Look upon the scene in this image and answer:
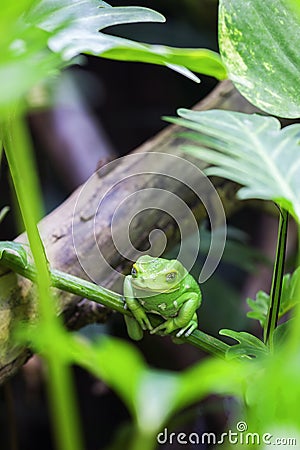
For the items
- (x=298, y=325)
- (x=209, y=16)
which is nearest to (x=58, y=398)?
(x=298, y=325)

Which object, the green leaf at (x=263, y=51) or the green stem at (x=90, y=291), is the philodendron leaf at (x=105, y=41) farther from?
the green stem at (x=90, y=291)

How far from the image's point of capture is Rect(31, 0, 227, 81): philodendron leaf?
0.40 m

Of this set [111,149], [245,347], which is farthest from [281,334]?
[111,149]

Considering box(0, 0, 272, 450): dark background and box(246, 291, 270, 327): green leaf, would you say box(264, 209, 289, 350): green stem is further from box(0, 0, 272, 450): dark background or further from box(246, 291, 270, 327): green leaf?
box(0, 0, 272, 450): dark background

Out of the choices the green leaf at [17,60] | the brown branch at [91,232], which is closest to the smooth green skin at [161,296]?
the brown branch at [91,232]

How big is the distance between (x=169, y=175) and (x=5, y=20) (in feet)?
2.04

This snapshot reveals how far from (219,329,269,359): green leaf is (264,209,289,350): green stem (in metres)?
0.01

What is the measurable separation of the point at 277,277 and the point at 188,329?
0.11m

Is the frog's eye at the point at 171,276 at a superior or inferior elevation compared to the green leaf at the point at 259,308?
superior

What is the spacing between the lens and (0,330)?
0.61 metres

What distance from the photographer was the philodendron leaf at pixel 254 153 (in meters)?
0.35

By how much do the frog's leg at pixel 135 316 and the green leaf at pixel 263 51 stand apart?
0.64ft

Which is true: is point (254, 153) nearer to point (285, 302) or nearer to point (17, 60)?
point (17, 60)

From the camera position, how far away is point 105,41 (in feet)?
1.40
